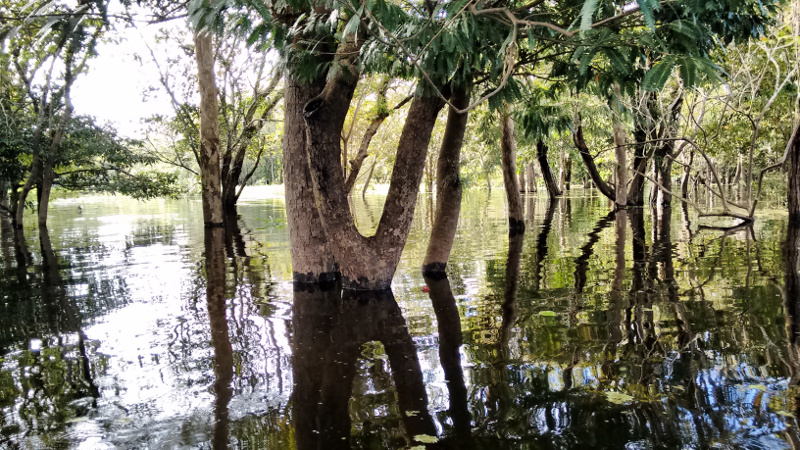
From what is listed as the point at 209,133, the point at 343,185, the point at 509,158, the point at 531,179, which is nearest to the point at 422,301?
the point at 343,185

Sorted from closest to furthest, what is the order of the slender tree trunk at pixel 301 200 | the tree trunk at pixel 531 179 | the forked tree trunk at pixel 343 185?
the forked tree trunk at pixel 343 185, the slender tree trunk at pixel 301 200, the tree trunk at pixel 531 179

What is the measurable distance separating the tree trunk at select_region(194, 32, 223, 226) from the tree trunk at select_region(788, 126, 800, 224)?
16.4 m

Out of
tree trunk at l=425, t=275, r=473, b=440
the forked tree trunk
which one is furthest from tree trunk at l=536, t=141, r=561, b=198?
tree trunk at l=425, t=275, r=473, b=440

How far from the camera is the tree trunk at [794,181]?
43.2ft

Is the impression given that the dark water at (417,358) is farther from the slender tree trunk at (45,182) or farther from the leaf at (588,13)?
the slender tree trunk at (45,182)

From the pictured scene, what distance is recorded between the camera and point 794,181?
13750 millimetres

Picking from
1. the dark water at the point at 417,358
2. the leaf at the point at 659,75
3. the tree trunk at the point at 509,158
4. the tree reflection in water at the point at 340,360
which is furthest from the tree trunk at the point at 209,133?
the leaf at the point at 659,75

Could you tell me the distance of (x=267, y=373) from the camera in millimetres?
4984

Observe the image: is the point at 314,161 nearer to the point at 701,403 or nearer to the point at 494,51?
the point at 494,51

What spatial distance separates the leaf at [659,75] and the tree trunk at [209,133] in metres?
16.9

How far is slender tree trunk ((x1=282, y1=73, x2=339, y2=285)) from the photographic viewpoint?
8.09m

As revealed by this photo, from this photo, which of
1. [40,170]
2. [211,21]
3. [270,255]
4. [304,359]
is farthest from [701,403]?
[40,170]

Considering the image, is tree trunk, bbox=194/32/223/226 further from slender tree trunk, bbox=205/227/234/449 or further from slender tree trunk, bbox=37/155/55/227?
slender tree trunk, bbox=205/227/234/449

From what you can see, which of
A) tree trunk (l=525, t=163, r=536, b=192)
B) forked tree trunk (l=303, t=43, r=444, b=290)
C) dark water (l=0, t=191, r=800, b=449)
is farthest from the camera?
tree trunk (l=525, t=163, r=536, b=192)
